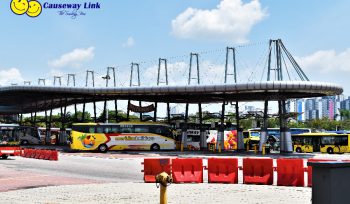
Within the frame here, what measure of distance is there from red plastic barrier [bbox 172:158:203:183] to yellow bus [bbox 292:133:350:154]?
36846 mm

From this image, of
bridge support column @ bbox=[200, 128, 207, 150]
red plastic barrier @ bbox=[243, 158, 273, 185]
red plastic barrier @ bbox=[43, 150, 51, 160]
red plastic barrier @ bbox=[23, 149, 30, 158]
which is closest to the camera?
red plastic barrier @ bbox=[243, 158, 273, 185]

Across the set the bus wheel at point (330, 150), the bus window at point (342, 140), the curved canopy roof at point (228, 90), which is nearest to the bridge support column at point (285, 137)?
the curved canopy roof at point (228, 90)

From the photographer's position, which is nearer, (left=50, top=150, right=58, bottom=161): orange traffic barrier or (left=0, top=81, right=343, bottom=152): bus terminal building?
(left=50, top=150, right=58, bottom=161): orange traffic barrier

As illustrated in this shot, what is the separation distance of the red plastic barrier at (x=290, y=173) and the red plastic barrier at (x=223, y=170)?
5.57 ft

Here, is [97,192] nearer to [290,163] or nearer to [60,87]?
[290,163]

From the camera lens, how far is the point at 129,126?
160 ft

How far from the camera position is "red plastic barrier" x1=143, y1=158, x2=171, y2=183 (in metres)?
18.0

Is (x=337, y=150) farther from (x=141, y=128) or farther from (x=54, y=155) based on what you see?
(x=54, y=155)

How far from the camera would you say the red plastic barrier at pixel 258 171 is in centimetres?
1715

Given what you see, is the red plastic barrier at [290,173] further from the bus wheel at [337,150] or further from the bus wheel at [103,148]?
the bus wheel at [337,150]

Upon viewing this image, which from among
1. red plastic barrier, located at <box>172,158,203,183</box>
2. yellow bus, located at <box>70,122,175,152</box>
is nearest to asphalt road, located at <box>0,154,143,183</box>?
red plastic barrier, located at <box>172,158,203,183</box>

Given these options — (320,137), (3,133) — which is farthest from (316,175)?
(320,137)

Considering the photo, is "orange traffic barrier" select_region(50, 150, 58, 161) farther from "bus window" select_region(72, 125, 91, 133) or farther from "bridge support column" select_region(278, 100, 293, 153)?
"bridge support column" select_region(278, 100, 293, 153)

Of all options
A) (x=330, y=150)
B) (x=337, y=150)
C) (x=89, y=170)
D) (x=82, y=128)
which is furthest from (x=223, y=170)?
(x=330, y=150)
